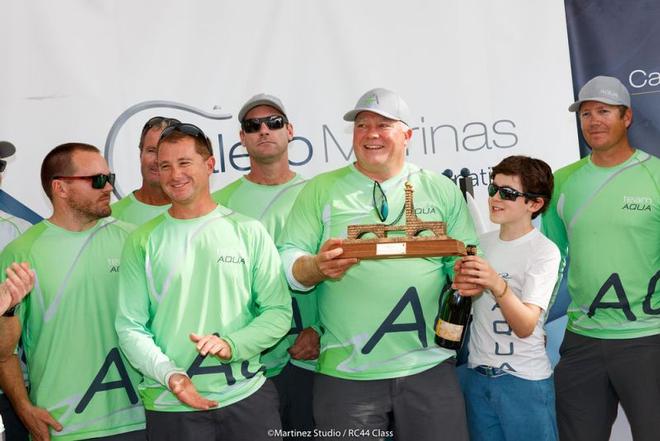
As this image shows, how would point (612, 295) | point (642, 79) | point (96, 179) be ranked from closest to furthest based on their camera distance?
point (96, 179), point (612, 295), point (642, 79)

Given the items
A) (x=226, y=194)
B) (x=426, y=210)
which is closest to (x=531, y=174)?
(x=426, y=210)

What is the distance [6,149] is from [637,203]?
3140 mm

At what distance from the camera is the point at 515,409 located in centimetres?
317

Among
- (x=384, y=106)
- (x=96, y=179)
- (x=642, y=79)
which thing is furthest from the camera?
(x=642, y=79)

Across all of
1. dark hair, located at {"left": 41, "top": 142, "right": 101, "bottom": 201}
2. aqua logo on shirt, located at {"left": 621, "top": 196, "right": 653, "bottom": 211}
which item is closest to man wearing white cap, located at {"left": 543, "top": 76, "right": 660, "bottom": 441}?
aqua logo on shirt, located at {"left": 621, "top": 196, "right": 653, "bottom": 211}

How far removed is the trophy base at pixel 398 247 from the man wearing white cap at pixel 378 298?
95mm

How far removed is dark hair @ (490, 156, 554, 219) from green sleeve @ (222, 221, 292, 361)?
1.04m

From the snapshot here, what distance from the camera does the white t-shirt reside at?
318cm

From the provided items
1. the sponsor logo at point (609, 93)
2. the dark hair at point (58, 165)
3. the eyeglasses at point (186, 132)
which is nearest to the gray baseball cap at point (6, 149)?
the dark hair at point (58, 165)

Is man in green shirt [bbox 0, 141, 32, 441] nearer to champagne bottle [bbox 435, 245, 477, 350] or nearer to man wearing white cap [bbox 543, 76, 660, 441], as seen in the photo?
champagne bottle [bbox 435, 245, 477, 350]

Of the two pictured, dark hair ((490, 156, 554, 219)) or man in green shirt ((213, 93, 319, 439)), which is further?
man in green shirt ((213, 93, 319, 439))

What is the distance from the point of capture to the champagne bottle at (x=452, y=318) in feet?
9.77

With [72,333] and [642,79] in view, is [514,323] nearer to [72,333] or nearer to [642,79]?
[72,333]

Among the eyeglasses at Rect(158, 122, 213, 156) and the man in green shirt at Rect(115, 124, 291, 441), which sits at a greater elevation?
the eyeglasses at Rect(158, 122, 213, 156)
